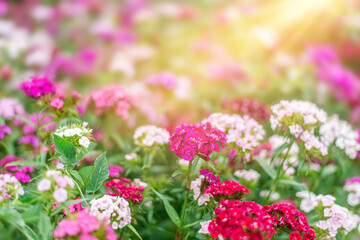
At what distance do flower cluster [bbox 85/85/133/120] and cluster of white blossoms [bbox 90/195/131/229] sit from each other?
40.3 inches

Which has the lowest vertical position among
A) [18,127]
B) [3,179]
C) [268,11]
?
[18,127]

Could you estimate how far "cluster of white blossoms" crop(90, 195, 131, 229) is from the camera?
161 centimetres

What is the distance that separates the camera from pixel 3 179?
1622 millimetres

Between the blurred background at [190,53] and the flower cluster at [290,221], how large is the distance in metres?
1.13

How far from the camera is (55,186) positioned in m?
1.41

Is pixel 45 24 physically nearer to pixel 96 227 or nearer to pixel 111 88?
pixel 111 88

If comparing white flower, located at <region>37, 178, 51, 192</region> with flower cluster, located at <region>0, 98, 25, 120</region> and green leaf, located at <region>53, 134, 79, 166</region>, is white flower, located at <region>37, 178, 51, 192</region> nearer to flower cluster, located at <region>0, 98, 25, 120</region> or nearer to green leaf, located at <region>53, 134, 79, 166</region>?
green leaf, located at <region>53, 134, 79, 166</region>

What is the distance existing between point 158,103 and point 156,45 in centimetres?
194

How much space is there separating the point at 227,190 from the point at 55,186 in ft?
2.31

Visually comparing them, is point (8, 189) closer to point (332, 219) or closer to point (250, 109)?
point (332, 219)

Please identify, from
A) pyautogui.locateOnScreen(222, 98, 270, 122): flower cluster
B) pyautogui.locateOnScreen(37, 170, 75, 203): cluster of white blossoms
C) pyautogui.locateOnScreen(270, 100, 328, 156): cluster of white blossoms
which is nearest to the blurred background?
pyautogui.locateOnScreen(222, 98, 270, 122): flower cluster

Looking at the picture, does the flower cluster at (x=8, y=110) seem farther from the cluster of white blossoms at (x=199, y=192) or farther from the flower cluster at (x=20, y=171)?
the cluster of white blossoms at (x=199, y=192)

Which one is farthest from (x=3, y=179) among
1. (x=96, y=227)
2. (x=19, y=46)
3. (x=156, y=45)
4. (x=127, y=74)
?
(x=156, y=45)

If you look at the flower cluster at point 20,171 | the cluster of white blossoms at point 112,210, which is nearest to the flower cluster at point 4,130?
the flower cluster at point 20,171
